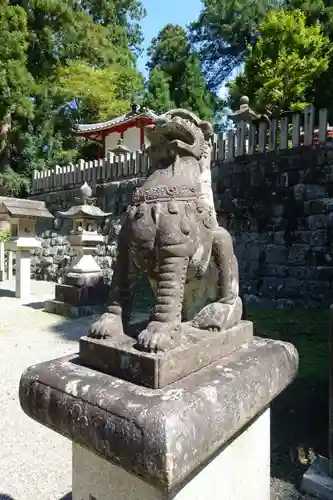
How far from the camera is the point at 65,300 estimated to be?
6887 millimetres

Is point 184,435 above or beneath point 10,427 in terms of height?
above

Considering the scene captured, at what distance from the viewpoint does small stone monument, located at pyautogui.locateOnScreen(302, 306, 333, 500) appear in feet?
6.57

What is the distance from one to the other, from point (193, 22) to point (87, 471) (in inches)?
943

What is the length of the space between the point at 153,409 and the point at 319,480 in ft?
5.39

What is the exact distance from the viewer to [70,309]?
21.9 feet

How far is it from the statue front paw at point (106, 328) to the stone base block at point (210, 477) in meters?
0.41

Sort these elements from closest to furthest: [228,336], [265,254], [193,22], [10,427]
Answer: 1. [228,336]
2. [10,427]
3. [265,254]
4. [193,22]

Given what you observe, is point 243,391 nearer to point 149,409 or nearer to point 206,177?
point 149,409

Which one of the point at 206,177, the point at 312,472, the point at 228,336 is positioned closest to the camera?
the point at 228,336

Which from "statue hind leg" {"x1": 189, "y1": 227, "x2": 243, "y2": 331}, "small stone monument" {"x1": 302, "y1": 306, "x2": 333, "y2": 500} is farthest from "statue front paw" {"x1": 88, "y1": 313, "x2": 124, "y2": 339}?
"small stone monument" {"x1": 302, "y1": 306, "x2": 333, "y2": 500}

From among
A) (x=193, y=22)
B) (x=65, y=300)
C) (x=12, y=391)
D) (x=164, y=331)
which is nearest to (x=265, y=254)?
(x=65, y=300)

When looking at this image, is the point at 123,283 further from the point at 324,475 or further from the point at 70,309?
the point at 70,309

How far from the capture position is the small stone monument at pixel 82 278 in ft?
22.2

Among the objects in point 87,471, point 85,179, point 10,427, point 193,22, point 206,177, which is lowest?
point 10,427
